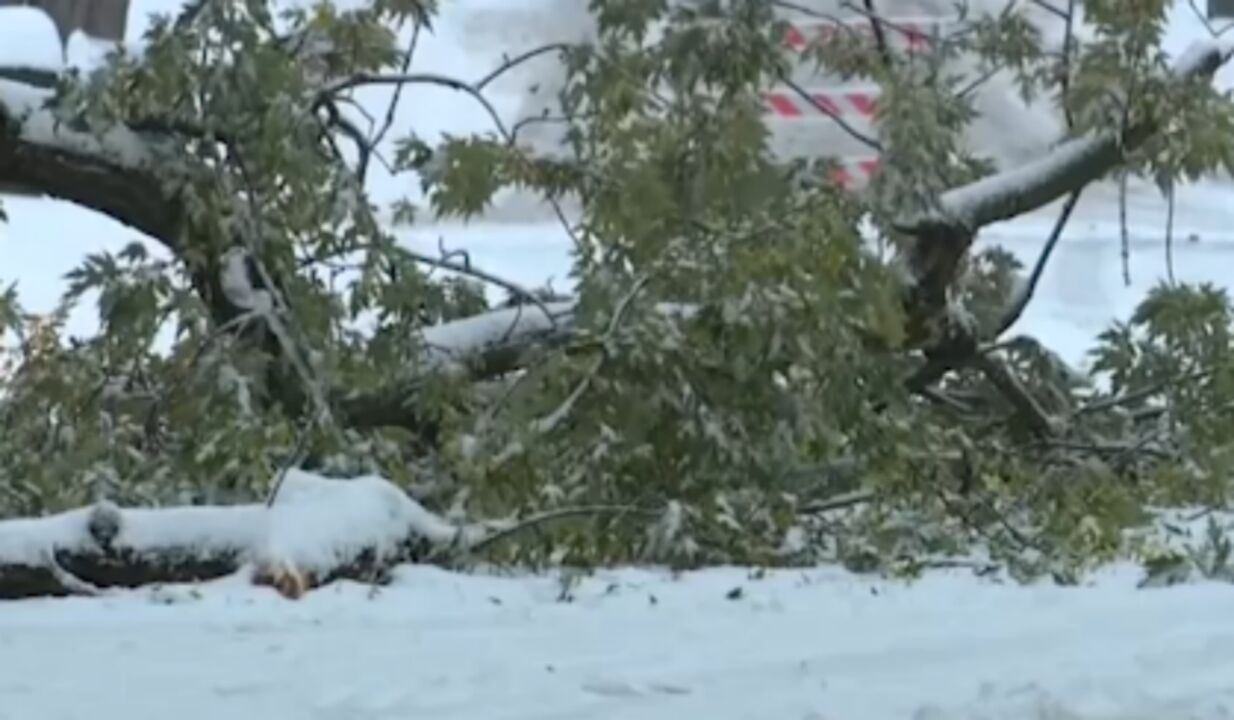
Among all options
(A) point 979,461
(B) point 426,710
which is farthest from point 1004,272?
(B) point 426,710

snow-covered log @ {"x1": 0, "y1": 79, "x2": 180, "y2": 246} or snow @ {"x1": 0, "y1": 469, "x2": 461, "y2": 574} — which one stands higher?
snow-covered log @ {"x1": 0, "y1": 79, "x2": 180, "y2": 246}

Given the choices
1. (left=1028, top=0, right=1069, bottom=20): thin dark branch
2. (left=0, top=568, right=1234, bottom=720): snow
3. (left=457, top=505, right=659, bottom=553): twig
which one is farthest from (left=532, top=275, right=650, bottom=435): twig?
(left=1028, top=0, right=1069, bottom=20): thin dark branch

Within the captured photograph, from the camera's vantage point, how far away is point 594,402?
5301 mm

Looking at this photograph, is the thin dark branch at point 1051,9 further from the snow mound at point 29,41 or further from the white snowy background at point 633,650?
the snow mound at point 29,41

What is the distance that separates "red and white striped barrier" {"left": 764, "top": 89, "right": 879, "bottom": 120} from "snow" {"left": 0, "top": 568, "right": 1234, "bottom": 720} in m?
2.68

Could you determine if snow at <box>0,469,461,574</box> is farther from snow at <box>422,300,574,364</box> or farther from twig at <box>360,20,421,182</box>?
twig at <box>360,20,421,182</box>

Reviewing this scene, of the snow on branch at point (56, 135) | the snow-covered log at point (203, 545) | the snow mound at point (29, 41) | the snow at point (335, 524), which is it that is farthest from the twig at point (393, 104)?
→ the snow-covered log at point (203, 545)

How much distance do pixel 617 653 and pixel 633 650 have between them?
0.13ft

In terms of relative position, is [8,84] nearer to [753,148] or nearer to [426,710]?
[753,148]

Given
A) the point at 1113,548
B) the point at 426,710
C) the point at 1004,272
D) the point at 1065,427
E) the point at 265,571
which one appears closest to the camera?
the point at 426,710

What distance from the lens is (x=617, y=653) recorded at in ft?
11.0

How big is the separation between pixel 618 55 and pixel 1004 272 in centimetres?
167

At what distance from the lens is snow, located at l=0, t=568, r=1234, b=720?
2.98 m

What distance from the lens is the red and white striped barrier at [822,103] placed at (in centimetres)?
681
